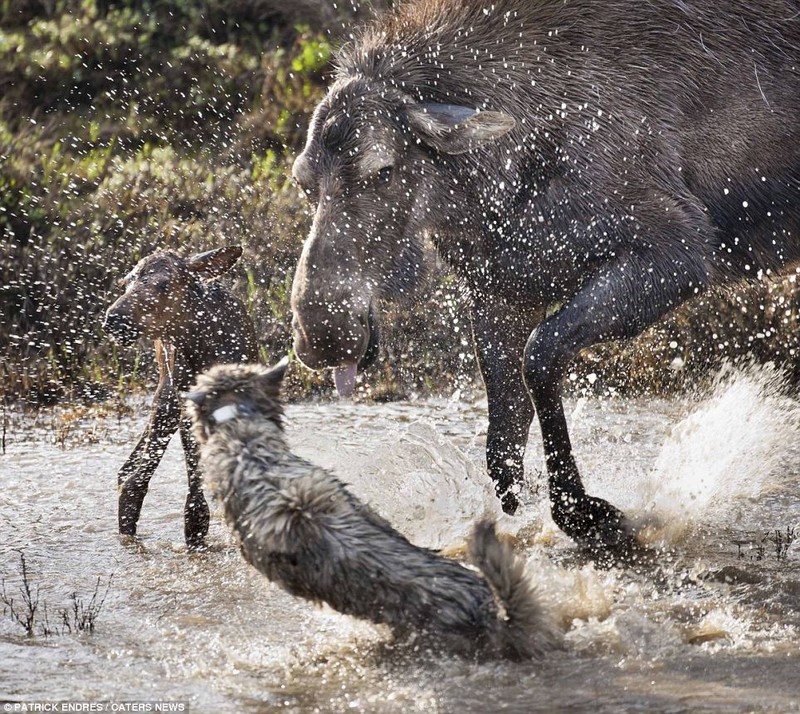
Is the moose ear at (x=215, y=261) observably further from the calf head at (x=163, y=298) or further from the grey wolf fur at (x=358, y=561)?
the grey wolf fur at (x=358, y=561)

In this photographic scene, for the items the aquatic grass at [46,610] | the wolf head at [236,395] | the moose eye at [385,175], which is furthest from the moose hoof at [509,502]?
the aquatic grass at [46,610]

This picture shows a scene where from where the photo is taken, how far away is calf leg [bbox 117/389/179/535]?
6.28 meters

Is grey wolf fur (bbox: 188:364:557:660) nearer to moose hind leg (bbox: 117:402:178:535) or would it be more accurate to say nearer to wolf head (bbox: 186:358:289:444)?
wolf head (bbox: 186:358:289:444)

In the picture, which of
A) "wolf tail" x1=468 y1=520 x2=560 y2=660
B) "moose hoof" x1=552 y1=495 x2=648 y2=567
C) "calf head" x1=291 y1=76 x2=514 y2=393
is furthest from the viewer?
"moose hoof" x1=552 y1=495 x2=648 y2=567

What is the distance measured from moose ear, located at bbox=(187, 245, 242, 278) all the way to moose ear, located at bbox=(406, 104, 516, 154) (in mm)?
1125

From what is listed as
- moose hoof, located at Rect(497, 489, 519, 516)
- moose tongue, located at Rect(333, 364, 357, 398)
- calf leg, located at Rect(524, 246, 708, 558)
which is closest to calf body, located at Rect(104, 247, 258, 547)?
moose tongue, located at Rect(333, 364, 357, 398)

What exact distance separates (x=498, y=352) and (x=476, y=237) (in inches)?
21.9

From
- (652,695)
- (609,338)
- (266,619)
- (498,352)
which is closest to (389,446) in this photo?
(498,352)

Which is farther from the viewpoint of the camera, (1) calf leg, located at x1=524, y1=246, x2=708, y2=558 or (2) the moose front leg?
(2) the moose front leg

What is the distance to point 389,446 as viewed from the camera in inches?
280

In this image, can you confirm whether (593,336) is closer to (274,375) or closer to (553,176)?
(553,176)

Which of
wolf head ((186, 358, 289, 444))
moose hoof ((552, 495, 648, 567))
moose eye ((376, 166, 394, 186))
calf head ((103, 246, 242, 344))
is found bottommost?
moose hoof ((552, 495, 648, 567))

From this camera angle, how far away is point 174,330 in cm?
638

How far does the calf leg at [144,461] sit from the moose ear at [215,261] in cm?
57
